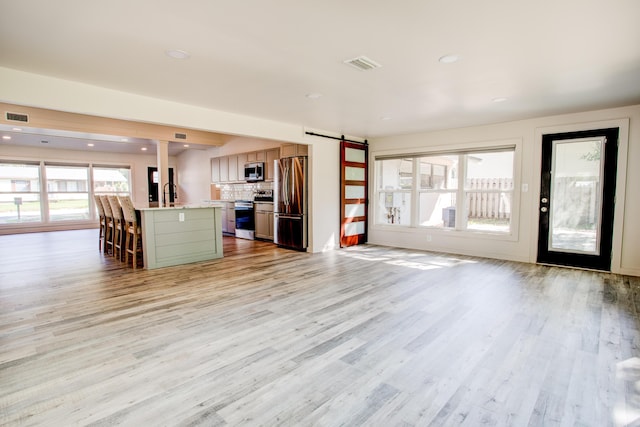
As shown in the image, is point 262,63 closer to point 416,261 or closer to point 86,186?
point 416,261

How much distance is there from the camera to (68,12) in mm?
2174

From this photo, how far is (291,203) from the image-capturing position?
252 inches

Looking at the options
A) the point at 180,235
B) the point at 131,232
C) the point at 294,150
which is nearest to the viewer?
the point at 131,232

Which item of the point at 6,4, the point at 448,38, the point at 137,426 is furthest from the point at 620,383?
the point at 6,4

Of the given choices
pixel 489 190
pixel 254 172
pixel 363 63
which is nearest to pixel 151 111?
pixel 363 63

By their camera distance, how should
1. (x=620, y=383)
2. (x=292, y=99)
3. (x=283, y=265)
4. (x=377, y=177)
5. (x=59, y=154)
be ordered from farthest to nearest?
(x=59, y=154), (x=377, y=177), (x=283, y=265), (x=292, y=99), (x=620, y=383)

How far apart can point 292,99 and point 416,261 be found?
3.33m

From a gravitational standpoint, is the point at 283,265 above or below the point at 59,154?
below

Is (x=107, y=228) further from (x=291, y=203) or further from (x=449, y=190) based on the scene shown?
(x=449, y=190)

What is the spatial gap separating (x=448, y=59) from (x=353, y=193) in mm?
4205

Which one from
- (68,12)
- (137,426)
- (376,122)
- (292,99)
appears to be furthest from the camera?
(376,122)

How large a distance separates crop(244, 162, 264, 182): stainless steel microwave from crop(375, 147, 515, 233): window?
279cm

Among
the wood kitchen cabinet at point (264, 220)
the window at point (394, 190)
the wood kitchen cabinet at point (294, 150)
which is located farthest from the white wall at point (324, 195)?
the wood kitchen cabinet at point (264, 220)

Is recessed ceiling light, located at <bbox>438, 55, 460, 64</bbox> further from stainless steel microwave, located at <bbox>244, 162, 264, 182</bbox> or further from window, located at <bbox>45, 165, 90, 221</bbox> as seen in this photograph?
window, located at <bbox>45, 165, 90, 221</bbox>
